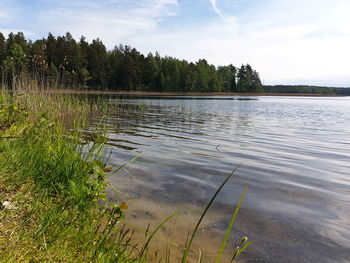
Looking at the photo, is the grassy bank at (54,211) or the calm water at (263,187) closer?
the grassy bank at (54,211)

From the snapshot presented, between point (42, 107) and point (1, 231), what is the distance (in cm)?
701

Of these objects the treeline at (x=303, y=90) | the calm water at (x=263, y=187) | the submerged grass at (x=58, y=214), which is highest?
the treeline at (x=303, y=90)

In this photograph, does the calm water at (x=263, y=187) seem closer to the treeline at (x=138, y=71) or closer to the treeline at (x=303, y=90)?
the treeline at (x=138, y=71)

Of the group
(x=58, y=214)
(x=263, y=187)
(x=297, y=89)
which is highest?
(x=297, y=89)

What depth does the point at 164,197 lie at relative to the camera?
14.6 feet

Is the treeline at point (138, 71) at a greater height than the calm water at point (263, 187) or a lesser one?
greater

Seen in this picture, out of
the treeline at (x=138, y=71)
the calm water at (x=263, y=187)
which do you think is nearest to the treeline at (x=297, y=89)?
the treeline at (x=138, y=71)

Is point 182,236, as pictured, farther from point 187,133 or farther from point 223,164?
point 187,133

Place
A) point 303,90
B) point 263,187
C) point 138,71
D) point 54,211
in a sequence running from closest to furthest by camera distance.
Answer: point 54,211, point 263,187, point 138,71, point 303,90

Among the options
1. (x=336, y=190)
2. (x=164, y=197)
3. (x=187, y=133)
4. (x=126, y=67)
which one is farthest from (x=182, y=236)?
(x=126, y=67)

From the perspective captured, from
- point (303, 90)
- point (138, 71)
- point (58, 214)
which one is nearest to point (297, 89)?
point (303, 90)

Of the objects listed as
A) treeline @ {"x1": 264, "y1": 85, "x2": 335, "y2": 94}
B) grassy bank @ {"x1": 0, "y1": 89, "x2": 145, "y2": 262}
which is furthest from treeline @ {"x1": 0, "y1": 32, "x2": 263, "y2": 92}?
grassy bank @ {"x1": 0, "y1": 89, "x2": 145, "y2": 262}

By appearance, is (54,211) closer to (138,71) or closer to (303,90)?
(138,71)

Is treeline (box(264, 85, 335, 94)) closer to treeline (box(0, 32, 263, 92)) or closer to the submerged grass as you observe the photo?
treeline (box(0, 32, 263, 92))
